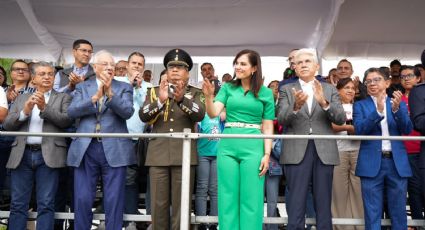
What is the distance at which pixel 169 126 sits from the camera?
3740 millimetres

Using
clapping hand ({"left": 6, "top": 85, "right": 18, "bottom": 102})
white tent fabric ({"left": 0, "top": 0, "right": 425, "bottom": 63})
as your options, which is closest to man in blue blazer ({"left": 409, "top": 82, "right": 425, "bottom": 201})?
white tent fabric ({"left": 0, "top": 0, "right": 425, "bottom": 63})

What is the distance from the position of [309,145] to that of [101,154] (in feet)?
5.27

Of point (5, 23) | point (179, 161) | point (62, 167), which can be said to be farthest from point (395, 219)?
point (5, 23)

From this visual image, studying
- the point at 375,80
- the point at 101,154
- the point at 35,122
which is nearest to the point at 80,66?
the point at 35,122

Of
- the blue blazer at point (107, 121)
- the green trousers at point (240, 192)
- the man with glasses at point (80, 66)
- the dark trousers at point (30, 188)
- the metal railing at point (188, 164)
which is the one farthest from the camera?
the man with glasses at point (80, 66)

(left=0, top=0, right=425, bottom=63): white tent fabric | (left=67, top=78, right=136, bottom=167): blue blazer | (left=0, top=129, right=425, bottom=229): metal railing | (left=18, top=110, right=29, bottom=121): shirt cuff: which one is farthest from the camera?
(left=0, top=0, right=425, bottom=63): white tent fabric

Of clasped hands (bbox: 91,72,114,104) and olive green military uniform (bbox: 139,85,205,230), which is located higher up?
clasped hands (bbox: 91,72,114,104)

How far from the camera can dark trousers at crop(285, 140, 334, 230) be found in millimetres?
3426

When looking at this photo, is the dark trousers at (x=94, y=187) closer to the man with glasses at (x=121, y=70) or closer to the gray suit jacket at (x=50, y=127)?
the gray suit jacket at (x=50, y=127)

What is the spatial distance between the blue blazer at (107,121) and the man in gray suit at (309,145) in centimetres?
122

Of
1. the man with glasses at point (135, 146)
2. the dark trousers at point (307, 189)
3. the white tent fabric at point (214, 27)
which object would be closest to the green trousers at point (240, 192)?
the dark trousers at point (307, 189)

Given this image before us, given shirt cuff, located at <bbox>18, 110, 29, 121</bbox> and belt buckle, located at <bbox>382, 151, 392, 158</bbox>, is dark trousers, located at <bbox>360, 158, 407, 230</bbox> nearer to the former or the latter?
belt buckle, located at <bbox>382, 151, 392, 158</bbox>

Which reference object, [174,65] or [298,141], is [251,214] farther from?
[174,65]

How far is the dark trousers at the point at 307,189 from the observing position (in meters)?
3.43
